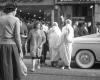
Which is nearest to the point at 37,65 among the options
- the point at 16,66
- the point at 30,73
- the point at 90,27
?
the point at 30,73

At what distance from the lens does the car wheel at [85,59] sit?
12430 mm

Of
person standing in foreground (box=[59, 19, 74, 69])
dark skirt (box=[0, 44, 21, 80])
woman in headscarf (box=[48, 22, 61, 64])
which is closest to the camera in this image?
dark skirt (box=[0, 44, 21, 80])

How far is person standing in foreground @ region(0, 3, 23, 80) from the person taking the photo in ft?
20.3

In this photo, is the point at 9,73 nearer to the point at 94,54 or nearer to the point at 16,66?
the point at 16,66

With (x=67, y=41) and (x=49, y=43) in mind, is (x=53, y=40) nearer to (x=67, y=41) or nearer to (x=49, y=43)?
(x=49, y=43)

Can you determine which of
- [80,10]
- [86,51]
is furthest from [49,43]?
[80,10]

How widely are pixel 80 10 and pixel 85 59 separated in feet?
45.6

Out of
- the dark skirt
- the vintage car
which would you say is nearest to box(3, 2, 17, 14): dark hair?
the dark skirt

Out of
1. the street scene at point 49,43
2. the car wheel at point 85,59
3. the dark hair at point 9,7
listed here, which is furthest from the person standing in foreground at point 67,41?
the dark hair at point 9,7

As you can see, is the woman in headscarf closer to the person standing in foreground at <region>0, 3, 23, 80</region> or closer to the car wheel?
the car wheel

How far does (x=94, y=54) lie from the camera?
12.4 metres

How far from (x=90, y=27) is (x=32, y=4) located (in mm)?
5192

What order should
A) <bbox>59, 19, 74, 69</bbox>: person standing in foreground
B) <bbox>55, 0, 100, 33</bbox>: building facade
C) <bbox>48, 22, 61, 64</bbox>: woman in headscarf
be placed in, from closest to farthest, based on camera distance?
<bbox>59, 19, 74, 69</bbox>: person standing in foreground → <bbox>48, 22, 61, 64</bbox>: woman in headscarf → <bbox>55, 0, 100, 33</bbox>: building facade

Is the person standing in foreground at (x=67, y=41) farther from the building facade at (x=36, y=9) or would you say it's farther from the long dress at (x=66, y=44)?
the building facade at (x=36, y=9)
